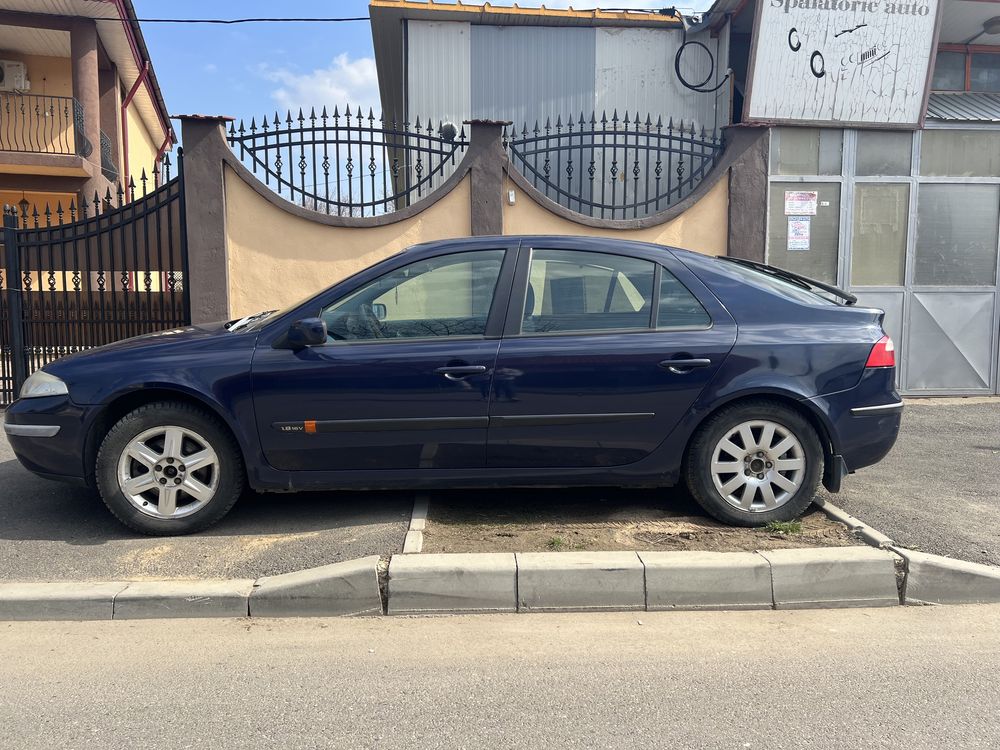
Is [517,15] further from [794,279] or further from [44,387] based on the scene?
→ [44,387]

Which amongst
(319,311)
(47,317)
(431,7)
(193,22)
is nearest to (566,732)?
(319,311)

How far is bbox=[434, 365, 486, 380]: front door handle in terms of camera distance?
3.96 metres

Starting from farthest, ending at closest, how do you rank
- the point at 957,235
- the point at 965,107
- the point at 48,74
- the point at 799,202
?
the point at 48,74
the point at 965,107
the point at 957,235
the point at 799,202

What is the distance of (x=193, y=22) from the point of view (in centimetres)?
1044

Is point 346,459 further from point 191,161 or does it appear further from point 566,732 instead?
point 191,161

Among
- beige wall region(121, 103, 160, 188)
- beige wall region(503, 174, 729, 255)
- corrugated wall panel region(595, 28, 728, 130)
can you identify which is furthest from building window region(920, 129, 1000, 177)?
beige wall region(121, 103, 160, 188)

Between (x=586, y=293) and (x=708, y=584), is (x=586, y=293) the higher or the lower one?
the higher one

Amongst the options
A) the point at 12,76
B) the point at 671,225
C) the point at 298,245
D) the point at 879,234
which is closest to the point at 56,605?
the point at 298,245

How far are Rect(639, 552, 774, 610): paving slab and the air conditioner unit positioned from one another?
685 inches

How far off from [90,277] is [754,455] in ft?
21.8

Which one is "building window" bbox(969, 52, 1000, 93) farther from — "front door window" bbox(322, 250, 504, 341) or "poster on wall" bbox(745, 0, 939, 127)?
"front door window" bbox(322, 250, 504, 341)

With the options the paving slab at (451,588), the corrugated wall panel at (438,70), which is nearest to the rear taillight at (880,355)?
the paving slab at (451,588)

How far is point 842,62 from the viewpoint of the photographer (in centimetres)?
807

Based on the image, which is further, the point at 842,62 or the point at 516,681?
the point at 842,62
